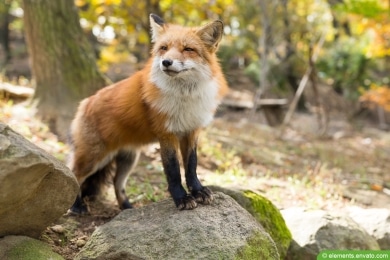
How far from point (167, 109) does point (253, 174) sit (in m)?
3.29

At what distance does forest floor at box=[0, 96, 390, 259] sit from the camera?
14.0 ft

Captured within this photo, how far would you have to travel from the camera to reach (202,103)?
3627 mm

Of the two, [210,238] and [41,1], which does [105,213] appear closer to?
[210,238]

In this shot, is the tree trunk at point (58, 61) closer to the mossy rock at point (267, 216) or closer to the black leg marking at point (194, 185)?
the black leg marking at point (194, 185)

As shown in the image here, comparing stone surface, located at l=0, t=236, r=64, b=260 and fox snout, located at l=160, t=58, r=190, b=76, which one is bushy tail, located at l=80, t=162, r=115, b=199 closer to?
stone surface, located at l=0, t=236, r=64, b=260

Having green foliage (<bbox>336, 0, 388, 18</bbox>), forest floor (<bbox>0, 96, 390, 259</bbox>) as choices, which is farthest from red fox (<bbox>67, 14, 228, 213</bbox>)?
green foliage (<bbox>336, 0, 388, 18</bbox>)

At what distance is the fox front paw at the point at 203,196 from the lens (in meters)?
3.49

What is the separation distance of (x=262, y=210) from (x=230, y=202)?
52 centimetres

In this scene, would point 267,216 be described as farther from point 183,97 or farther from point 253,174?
point 253,174

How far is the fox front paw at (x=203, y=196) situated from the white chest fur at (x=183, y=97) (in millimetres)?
581

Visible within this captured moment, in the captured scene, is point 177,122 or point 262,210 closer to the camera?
point 177,122

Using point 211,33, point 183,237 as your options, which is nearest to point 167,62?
point 211,33

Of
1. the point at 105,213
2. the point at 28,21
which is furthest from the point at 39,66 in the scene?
the point at 105,213

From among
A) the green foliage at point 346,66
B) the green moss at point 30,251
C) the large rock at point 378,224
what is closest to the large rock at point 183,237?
the green moss at point 30,251
